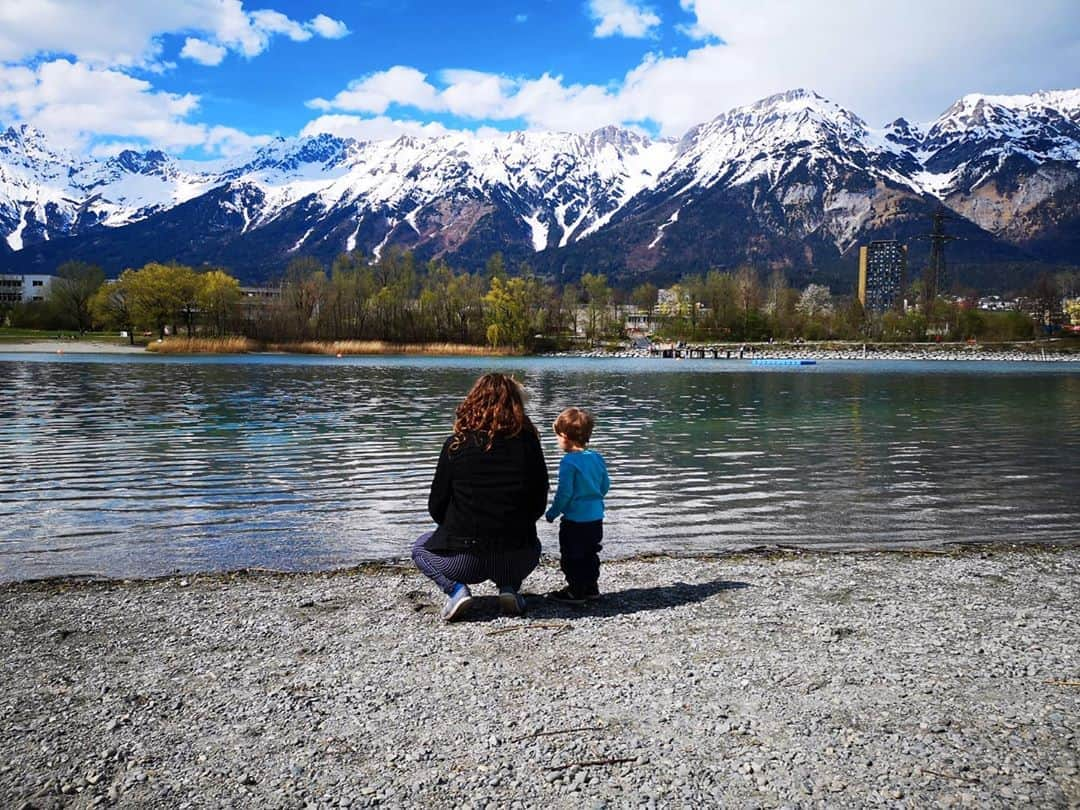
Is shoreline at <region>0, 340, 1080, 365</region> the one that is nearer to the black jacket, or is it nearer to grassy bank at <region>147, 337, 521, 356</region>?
grassy bank at <region>147, 337, 521, 356</region>

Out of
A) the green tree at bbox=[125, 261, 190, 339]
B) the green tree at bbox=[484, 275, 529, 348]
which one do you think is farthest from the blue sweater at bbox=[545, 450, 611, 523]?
the green tree at bbox=[125, 261, 190, 339]

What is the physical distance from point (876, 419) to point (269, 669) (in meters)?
33.0

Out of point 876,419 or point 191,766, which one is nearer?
point 191,766

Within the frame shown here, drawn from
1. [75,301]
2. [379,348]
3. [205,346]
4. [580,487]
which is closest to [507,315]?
[379,348]

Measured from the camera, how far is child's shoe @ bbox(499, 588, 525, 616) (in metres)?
8.08

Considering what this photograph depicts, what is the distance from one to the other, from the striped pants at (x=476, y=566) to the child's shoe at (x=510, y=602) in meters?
0.05

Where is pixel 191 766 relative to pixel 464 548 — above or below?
below

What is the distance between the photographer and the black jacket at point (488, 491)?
781 centimetres

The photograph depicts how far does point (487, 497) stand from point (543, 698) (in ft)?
7.46

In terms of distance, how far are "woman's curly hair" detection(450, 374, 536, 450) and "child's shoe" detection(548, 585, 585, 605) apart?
2048 millimetres

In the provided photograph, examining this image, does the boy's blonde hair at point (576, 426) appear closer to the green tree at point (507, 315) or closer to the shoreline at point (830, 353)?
the shoreline at point (830, 353)

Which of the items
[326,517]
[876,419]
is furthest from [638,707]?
[876,419]

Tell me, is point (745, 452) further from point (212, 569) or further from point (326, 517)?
point (212, 569)

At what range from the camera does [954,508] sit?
16281mm
